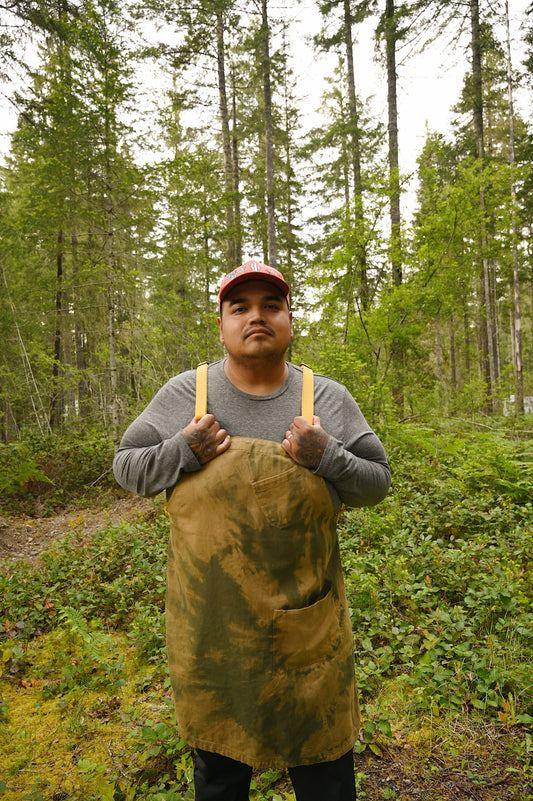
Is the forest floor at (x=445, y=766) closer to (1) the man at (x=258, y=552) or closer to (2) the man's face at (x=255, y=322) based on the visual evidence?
(1) the man at (x=258, y=552)

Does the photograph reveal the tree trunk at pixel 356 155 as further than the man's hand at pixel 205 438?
Yes

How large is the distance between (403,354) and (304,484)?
24.4 ft

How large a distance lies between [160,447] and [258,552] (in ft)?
1.74

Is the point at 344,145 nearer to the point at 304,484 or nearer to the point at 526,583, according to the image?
the point at 526,583

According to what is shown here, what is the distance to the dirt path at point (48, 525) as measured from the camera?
20.9ft

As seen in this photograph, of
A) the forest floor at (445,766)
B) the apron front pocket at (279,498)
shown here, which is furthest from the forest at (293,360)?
the apron front pocket at (279,498)

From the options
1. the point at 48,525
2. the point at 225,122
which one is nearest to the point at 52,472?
the point at 48,525

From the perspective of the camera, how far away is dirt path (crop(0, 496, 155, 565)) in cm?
637

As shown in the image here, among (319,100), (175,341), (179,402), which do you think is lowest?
(179,402)

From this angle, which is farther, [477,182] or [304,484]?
[477,182]

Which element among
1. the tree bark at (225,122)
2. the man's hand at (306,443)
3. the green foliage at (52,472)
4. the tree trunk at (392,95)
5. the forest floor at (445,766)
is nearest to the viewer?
the man's hand at (306,443)

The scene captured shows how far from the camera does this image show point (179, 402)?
5.61 feet

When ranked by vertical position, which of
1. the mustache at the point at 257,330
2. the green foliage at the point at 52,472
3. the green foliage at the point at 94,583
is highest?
the mustache at the point at 257,330

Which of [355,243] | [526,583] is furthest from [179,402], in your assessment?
[355,243]
